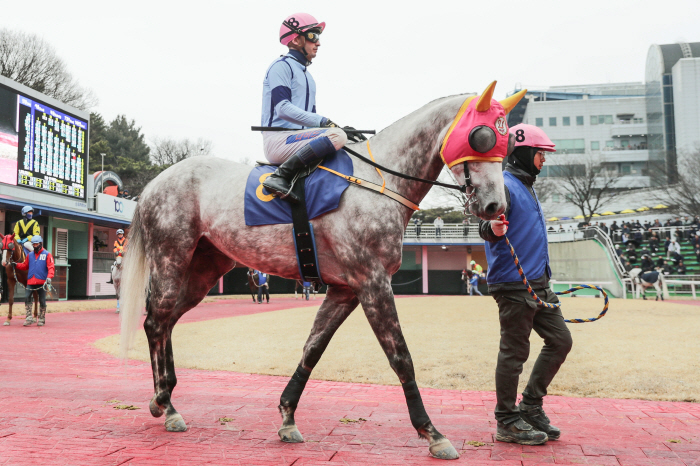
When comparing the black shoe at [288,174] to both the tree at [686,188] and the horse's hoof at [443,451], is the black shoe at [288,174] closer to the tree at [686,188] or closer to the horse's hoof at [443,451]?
the horse's hoof at [443,451]

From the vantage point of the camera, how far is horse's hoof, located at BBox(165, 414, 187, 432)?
12.4ft

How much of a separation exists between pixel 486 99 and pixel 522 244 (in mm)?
1105

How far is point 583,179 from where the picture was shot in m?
54.2

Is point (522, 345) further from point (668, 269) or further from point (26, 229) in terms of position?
point (668, 269)

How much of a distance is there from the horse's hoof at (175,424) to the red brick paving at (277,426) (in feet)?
0.17

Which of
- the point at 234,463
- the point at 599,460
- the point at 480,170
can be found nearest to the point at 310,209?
the point at 480,170

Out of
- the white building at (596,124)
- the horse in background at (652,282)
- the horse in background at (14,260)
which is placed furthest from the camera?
the white building at (596,124)

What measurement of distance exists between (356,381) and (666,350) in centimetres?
469

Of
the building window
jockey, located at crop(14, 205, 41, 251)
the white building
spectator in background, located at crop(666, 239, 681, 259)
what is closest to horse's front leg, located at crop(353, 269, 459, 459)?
jockey, located at crop(14, 205, 41, 251)

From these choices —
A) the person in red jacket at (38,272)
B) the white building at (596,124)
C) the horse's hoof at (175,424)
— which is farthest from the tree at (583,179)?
the horse's hoof at (175,424)

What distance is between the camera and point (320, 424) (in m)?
4.05

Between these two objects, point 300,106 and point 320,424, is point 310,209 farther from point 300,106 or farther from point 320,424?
point 320,424

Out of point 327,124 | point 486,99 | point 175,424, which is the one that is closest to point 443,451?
point 175,424

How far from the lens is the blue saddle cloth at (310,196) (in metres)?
3.54
